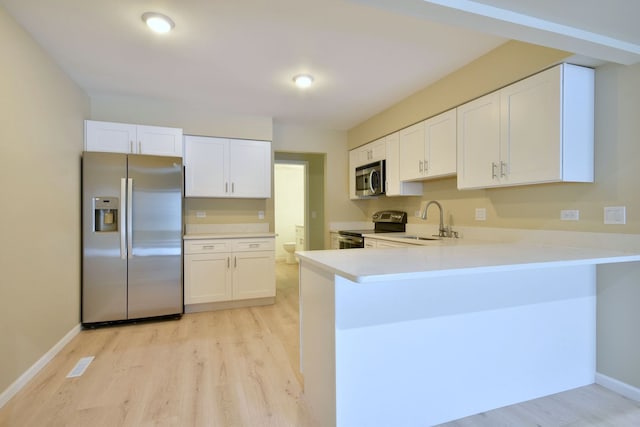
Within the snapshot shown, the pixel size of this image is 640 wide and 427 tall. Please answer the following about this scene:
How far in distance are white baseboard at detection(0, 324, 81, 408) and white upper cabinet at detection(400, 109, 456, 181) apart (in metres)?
3.63

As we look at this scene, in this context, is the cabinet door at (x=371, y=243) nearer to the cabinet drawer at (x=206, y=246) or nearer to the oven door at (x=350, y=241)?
the oven door at (x=350, y=241)

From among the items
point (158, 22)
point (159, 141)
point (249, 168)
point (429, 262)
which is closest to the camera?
point (429, 262)

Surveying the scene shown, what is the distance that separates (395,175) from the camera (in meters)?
3.73

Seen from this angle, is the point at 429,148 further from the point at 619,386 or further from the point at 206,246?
the point at 206,246

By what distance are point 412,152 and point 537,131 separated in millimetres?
1412

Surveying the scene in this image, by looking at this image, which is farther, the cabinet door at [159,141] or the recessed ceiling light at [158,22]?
the cabinet door at [159,141]

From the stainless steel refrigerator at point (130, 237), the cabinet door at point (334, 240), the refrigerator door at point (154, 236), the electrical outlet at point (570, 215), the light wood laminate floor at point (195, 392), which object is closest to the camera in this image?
the light wood laminate floor at point (195, 392)

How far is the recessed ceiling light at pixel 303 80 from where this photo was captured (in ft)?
9.60

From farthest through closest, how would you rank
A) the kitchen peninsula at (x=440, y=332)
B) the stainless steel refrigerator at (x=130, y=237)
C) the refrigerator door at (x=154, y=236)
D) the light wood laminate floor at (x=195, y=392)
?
the refrigerator door at (x=154, y=236) → the stainless steel refrigerator at (x=130, y=237) → the light wood laminate floor at (x=195, y=392) → the kitchen peninsula at (x=440, y=332)

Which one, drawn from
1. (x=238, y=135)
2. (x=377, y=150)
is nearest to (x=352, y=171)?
(x=377, y=150)

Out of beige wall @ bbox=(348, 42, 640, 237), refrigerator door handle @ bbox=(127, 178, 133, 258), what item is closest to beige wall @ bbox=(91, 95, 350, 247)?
refrigerator door handle @ bbox=(127, 178, 133, 258)

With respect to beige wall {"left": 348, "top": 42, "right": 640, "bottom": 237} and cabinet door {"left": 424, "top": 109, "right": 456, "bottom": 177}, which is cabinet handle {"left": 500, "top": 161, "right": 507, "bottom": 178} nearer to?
beige wall {"left": 348, "top": 42, "right": 640, "bottom": 237}

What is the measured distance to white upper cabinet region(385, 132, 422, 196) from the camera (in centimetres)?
367

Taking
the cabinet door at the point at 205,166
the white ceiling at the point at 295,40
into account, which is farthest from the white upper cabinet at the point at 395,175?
the cabinet door at the point at 205,166
